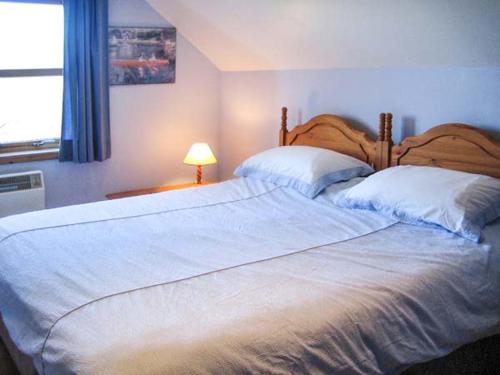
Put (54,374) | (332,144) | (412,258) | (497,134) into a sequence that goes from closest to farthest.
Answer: (54,374)
(412,258)
(497,134)
(332,144)

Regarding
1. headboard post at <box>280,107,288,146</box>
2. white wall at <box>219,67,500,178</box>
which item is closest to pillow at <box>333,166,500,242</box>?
white wall at <box>219,67,500,178</box>

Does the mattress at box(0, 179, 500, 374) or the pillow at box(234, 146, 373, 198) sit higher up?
the pillow at box(234, 146, 373, 198)

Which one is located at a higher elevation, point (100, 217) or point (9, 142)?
point (9, 142)

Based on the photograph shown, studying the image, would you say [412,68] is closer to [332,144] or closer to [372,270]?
[332,144]

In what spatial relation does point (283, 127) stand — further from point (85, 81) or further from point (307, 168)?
point (85, 81)

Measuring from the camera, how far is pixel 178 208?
2.81 meters

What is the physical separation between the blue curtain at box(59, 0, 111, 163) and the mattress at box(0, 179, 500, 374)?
3.55 ft

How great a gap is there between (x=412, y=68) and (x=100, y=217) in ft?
6.03

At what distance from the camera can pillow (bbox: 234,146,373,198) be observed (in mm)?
2979

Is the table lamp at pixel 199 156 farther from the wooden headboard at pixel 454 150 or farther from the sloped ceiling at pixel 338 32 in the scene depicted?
the wooden headboard at pixel 454 150

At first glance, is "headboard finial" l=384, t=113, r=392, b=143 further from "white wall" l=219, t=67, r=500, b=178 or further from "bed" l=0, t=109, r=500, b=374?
"bed" l=0, t=109, r=500, b=374

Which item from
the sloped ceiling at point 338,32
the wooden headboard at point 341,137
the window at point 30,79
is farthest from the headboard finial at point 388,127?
the window at point 30,79

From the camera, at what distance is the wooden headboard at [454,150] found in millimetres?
2563

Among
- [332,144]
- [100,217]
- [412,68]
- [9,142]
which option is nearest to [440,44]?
[412,68]
